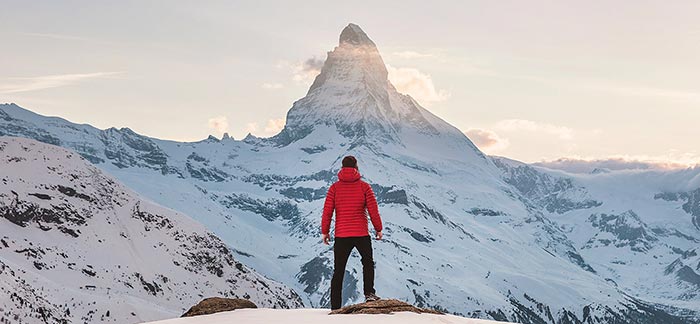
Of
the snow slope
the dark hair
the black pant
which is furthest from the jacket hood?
the snow slope

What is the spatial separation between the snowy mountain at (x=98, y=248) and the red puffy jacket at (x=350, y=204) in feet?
319

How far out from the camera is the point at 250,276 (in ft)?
641

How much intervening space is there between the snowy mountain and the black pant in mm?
95958

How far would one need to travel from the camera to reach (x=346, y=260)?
2494cm

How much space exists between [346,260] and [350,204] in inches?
66.5

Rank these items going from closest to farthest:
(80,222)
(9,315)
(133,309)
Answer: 1. (9,315)
2. (133,309)
3. (80,222)

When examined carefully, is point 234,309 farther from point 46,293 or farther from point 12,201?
point 12,201

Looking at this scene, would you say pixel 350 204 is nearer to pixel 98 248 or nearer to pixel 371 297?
pixel 371 297

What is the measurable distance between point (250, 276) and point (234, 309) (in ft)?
561

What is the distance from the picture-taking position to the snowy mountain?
134 m

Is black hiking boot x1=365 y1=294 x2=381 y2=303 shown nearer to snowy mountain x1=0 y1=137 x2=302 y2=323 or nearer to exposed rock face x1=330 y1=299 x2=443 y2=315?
exposed rock face x1=330 y1=299 x2=443 y2=315

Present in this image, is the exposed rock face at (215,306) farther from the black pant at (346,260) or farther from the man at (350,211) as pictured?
the man at (350,211)

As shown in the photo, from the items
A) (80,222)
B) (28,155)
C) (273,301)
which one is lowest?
(273,301)

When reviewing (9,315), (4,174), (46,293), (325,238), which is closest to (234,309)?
(325,238)
